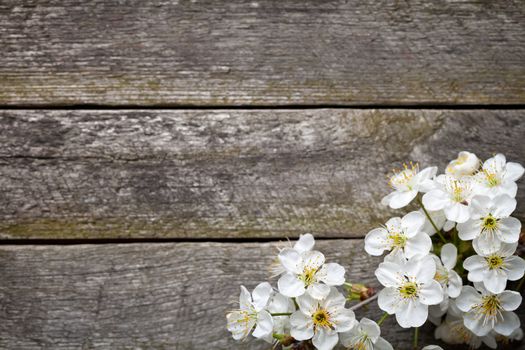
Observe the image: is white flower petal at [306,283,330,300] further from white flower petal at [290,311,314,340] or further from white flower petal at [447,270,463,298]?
white flower petal at [447,270,463,298]

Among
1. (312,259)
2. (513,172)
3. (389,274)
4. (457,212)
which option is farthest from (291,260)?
(513,172)

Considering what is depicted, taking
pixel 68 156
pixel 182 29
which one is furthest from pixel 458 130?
pixel 68 156

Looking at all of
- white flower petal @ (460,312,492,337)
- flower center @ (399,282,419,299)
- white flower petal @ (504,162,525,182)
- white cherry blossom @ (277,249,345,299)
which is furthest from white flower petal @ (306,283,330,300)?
white flower petal @ (504,162,525,182)

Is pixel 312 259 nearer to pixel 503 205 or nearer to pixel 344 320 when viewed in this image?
pixel 344 320

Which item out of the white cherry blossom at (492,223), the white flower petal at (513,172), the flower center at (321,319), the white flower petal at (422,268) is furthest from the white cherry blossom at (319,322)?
the white flower petal at (513,172)

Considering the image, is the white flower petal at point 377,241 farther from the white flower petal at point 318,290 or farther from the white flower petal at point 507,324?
the white flower petal at point 507,324

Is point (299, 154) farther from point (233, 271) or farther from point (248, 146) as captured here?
point (233, 271)
